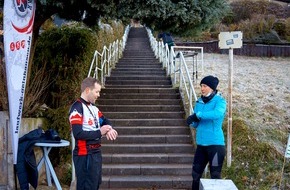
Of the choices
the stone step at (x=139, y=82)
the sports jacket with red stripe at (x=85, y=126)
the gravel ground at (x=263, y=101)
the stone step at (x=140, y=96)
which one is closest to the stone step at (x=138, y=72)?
the stone step at (x=139, y=82)

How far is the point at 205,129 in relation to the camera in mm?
5059

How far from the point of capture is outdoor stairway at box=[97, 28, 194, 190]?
6707 millimetres

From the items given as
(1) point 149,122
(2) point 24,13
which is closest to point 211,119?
(2) point 24,13

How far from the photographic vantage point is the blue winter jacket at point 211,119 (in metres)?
4.91

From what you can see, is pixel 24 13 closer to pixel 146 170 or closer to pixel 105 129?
pixel 105 129

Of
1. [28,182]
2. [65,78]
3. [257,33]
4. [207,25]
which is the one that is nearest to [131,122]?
[65,78]

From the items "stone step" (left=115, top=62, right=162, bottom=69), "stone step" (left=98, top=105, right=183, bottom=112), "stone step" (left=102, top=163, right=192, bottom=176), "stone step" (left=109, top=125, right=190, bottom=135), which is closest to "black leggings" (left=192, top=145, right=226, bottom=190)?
"stone step" (left=102, top=163, right=192, bottom=176)

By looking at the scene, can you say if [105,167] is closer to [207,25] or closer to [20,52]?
[20,52]

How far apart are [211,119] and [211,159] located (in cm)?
49

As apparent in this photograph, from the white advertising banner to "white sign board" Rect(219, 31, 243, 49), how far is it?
306 cm

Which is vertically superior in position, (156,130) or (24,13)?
(24,13)

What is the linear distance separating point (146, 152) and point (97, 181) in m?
3.28

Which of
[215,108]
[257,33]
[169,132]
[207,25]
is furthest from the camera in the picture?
[257,33]

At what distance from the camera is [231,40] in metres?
6.68
